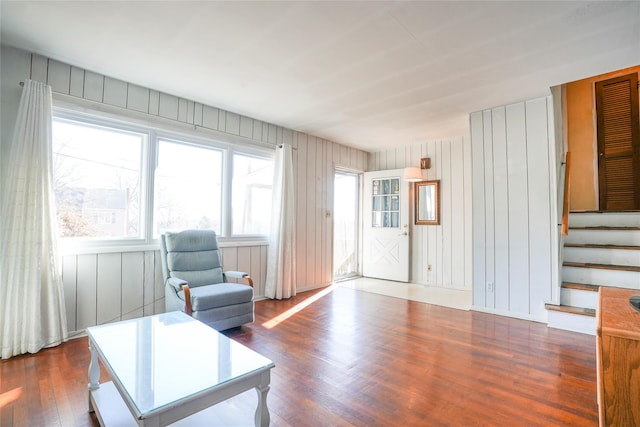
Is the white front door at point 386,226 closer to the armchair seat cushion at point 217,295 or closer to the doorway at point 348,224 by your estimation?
the doorway at point 348,224

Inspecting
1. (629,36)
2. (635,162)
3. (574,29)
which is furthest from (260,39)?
(635,162)

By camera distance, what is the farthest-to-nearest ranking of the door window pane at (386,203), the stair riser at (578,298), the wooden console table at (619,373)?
the door window pane at (386,203)
the stair riser at (578,298)
the wooden console table at (619,373)

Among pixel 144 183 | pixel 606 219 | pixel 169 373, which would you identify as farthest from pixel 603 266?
pixel 144 183

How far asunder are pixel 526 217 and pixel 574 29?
1.92m

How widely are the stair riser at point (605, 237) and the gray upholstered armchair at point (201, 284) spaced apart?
394cm

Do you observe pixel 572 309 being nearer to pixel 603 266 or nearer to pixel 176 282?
pixel 603 266

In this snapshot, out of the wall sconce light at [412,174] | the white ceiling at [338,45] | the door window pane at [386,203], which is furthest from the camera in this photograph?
the door window pane at [386,203]

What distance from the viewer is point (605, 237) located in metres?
3.59

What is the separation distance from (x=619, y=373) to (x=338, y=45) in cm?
241

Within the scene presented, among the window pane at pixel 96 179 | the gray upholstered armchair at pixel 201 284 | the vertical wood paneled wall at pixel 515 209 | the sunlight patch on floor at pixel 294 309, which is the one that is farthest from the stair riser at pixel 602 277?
the window pane at pixel 96 179

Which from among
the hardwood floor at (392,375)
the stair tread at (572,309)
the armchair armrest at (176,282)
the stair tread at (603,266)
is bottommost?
the hardwood floor at (392,375)

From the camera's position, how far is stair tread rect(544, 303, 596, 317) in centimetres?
295

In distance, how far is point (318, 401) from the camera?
72.2 inches

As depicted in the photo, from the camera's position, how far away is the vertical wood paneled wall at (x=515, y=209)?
3.29 metres
